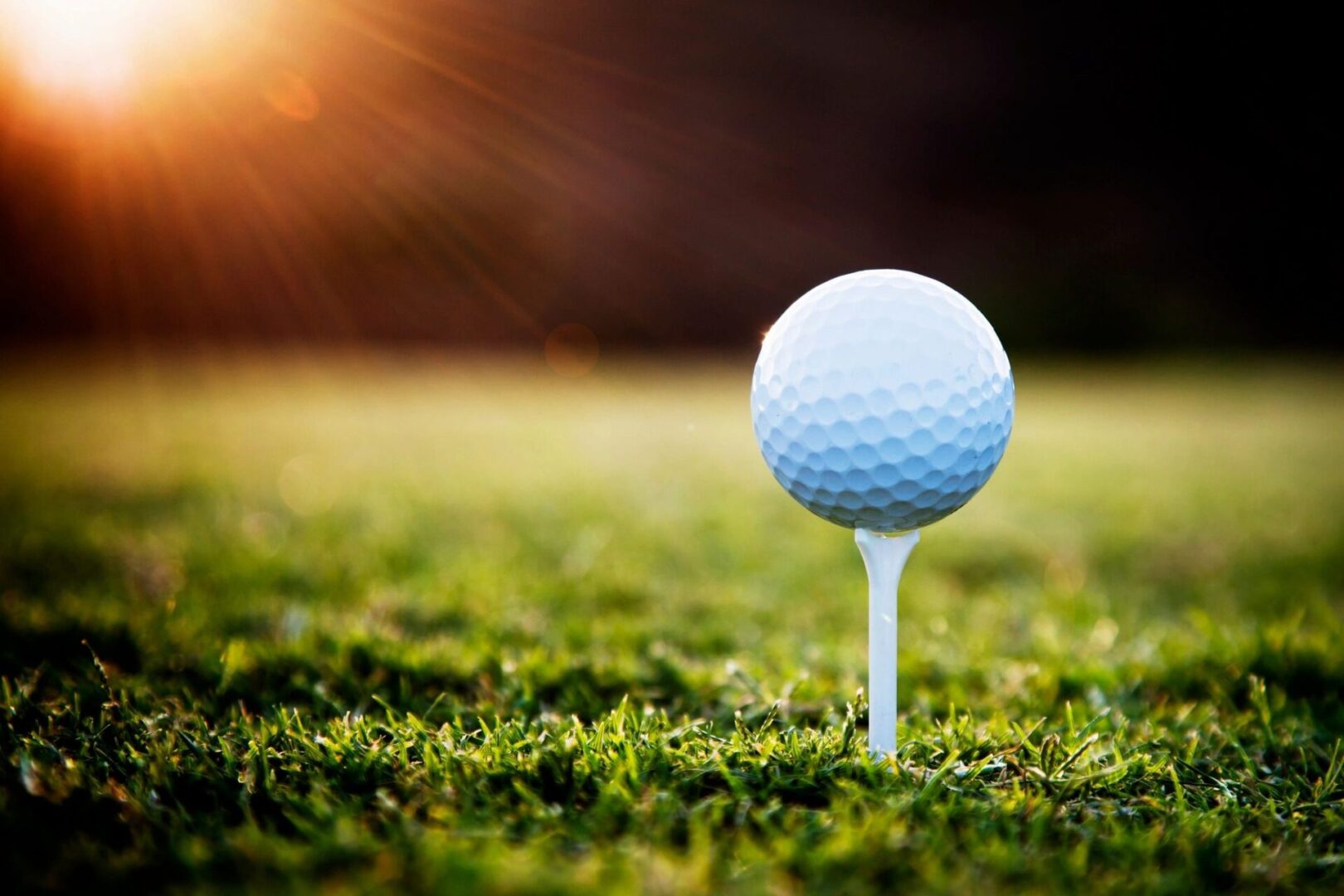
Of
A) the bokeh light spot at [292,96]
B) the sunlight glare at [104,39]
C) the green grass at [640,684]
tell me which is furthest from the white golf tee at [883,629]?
the bokeh light spot at [292,96]

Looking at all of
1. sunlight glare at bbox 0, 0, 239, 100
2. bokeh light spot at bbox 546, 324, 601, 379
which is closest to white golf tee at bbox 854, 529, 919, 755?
sunlight glare at bbox 0, 0, 239, 100

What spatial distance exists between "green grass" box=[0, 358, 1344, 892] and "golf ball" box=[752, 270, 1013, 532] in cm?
49

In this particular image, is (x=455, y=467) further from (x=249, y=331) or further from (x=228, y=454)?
(x=249, y=331)

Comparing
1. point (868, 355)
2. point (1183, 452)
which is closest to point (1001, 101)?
point (1183, 452)

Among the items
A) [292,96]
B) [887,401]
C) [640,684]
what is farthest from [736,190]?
[887,401]

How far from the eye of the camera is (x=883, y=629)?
64.3 inches

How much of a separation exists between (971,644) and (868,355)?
1.24 meters

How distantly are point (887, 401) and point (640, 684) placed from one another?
0.98 metres

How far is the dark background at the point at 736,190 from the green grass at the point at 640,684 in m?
12.1

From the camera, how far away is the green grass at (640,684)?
1.34m

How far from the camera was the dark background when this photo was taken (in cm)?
1538

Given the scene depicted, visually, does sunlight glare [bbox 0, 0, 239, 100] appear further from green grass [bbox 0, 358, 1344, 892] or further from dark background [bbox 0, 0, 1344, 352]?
green grass [bbox 0, 358, 1344, 892]

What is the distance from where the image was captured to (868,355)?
170 cm

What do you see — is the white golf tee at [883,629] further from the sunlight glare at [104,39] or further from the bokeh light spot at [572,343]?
the bokeh light spot at [572,343]
